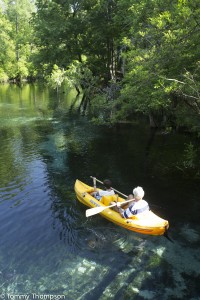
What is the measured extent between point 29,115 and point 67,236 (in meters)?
24.3

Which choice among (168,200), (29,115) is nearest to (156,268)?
(168,200)

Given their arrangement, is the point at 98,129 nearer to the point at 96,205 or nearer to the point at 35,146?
the point at 35,146

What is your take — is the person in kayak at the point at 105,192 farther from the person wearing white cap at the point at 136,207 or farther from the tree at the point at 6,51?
the tree at the point at 6,51

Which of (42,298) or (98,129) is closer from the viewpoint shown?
(42,298)

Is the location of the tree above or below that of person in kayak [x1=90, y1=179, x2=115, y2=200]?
above

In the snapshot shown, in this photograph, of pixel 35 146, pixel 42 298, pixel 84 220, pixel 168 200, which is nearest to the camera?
pixel 42 298

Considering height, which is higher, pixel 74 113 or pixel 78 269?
pixel 74 113

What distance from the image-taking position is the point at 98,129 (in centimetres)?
2580

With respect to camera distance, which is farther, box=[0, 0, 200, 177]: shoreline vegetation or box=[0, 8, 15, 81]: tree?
box=[0, 8, 15, 81]: tree

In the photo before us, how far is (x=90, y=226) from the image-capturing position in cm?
1098

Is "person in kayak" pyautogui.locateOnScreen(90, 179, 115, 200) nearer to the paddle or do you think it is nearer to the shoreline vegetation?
the paddle

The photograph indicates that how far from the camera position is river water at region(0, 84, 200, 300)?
8047 mm

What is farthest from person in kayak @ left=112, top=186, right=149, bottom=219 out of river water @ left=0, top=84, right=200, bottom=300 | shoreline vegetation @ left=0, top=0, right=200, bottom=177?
shoreline vegetation @ left=0, top=0, right=200, bottom=177

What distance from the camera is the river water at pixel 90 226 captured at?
805 cm
